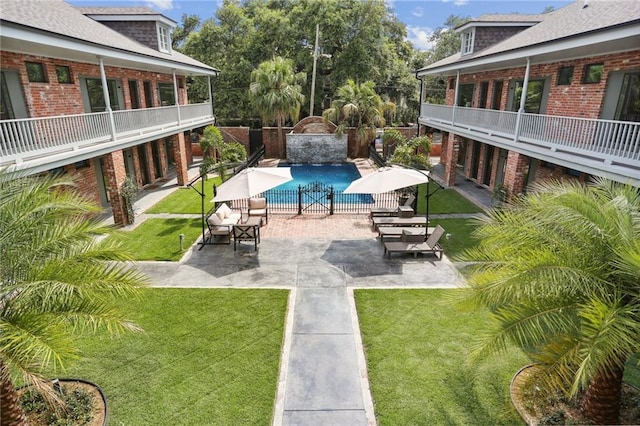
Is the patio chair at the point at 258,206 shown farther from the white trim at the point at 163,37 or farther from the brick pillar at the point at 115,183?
the white trim at the point at 163,37

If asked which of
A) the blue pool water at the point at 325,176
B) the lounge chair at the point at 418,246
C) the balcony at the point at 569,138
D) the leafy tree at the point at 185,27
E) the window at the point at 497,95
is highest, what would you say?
the leafy tree at the point at 185,27

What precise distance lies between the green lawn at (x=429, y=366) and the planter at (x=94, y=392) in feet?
14.8

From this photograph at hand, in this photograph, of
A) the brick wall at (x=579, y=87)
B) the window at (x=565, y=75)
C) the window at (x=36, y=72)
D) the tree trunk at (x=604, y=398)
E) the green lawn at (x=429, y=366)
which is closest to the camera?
the tree trunk at (x=604, y=398)

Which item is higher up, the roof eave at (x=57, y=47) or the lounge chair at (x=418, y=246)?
the roof eave at (x=57, y=47)

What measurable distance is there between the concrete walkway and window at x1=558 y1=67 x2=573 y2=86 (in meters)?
7.09

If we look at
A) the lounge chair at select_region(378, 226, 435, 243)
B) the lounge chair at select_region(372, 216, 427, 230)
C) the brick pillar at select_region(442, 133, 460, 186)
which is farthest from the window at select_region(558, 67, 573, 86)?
the lounge chair at select_region(378, 226, 435, 243)

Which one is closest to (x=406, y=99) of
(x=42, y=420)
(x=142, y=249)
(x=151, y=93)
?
(x=151, y=93)

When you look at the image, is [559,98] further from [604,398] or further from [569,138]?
[604,398]

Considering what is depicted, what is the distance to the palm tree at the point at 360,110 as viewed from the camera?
93.7ft

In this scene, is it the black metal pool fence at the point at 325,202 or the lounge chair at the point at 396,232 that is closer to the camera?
the lounge chair at the point at 396,232

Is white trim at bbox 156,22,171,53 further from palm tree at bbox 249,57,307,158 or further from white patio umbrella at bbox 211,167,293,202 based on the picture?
white patio umbrella at bbox 211,167,293,202

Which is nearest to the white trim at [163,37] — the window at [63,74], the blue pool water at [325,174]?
the window at [63,74]

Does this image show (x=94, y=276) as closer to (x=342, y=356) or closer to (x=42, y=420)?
(x=42, y=420)

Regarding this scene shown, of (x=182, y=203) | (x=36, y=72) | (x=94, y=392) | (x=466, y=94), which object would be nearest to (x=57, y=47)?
(x=36, y=72)
